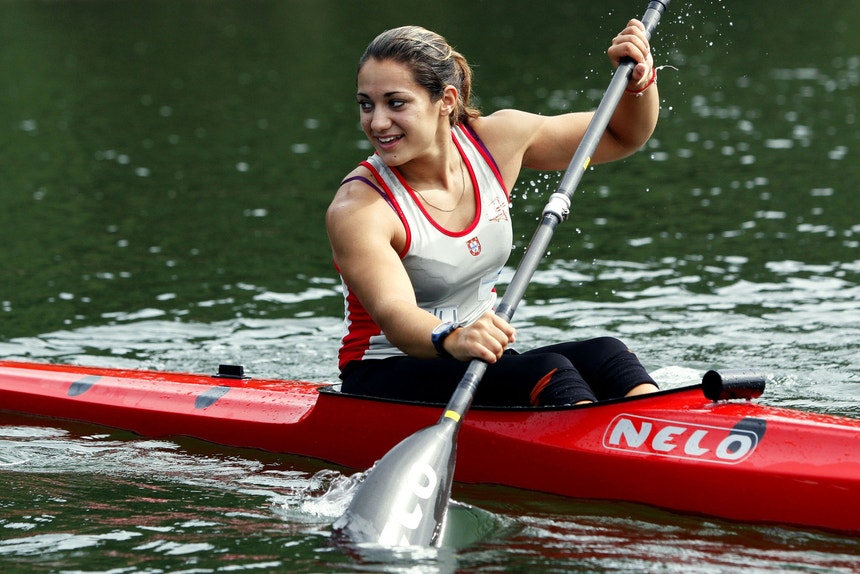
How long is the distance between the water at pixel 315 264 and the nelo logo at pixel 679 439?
0.80 feet

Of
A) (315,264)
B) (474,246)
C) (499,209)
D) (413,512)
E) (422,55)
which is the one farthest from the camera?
(315,264)

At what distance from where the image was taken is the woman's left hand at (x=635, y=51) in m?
4.96

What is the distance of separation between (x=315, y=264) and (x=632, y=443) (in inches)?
214

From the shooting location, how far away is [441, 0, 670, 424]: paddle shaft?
433cm

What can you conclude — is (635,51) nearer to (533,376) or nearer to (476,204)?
(476,204)

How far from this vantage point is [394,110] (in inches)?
178

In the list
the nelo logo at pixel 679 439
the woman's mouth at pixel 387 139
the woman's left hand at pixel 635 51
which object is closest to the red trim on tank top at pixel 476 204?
the woman's mouth at pixel 387 139

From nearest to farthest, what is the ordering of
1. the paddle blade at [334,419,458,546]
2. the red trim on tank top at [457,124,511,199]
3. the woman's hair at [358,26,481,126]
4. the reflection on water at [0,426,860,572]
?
the reflection on water at [0,426,860,572]
the paddle blade at [334,419,458,546]
the woman's hair at [358,26,481,126]
the red trim on tank top at [457,124,511,199]

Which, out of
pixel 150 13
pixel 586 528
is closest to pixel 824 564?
pixel 586 528

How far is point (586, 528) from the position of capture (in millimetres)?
4285

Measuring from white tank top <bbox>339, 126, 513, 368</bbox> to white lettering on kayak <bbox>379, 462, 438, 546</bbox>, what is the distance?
0.74 meters

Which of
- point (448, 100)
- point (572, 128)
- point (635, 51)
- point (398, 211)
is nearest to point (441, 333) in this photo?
point (398, 211)

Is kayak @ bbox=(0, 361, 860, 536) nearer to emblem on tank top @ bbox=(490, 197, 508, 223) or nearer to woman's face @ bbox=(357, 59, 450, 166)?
emblem on tank top @ bbox=(490, 197, 508, 223)

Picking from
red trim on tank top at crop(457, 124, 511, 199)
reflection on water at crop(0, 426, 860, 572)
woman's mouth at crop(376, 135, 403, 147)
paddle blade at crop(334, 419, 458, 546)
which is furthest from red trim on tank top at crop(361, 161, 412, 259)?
reflection on water at crop(0, 426, 860, 572)
